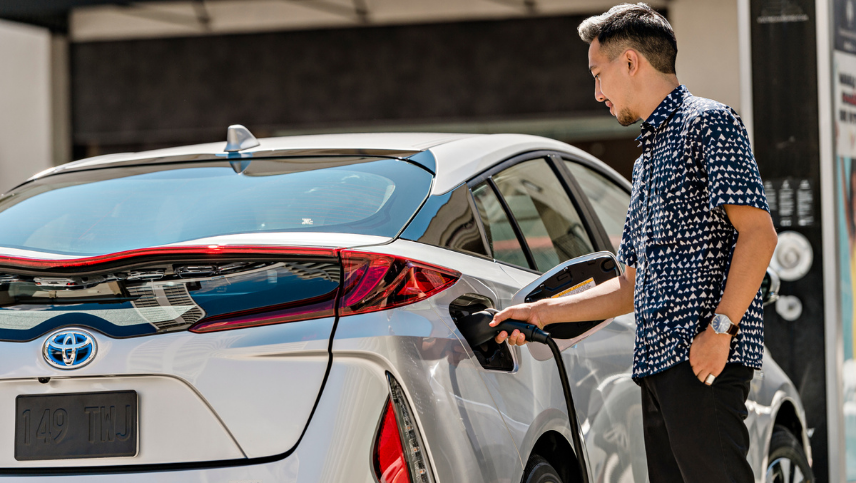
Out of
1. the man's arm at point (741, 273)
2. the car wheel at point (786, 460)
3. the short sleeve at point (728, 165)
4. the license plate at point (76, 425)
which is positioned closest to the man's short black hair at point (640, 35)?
the short sleeve at point (728, 165)

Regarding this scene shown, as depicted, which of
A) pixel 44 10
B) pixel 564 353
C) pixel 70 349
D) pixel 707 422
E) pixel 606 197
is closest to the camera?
pixel 70 349

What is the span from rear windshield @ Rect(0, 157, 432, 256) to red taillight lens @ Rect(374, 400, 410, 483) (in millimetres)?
453

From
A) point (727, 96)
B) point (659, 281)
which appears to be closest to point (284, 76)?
point (727, 96)

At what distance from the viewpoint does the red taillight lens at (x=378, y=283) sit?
6.42ft

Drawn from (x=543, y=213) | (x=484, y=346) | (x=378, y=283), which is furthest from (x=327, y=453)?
(x=543, y=213)

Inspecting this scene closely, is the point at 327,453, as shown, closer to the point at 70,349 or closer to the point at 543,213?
the point at 70,349

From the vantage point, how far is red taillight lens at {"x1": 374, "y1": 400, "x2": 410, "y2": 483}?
1888 mm

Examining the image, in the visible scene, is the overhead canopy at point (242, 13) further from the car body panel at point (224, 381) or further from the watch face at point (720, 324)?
the car body panel at point (224, 381)

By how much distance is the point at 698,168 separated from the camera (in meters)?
2.20

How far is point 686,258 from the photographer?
7.24ft

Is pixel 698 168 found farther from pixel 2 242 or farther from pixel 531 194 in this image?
pixel 2 242

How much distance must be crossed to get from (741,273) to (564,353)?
2.11 ft

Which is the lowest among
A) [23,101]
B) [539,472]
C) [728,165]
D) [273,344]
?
[539,472]

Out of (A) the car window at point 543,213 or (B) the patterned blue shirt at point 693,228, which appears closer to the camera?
A: (B) the patterned blue shirt at point 693,228
